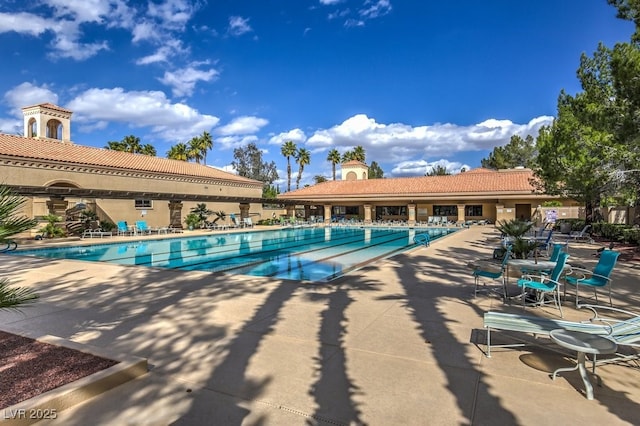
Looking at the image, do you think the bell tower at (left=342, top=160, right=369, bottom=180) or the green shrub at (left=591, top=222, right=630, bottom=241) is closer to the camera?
the green shrub at (left=591, top=222, right=630, bottom=241)

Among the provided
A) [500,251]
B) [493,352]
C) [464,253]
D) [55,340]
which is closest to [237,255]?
[464,253]

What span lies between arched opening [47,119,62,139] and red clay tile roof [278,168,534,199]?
22078 millimetres

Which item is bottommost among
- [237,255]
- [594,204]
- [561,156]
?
[237,255]

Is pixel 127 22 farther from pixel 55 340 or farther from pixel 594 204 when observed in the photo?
pixel 594 204

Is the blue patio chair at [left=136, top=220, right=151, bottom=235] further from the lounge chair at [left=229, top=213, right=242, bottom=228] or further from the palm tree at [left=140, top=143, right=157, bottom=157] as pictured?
the palm tree at [left=140, top=143, right=157, bottom=157]

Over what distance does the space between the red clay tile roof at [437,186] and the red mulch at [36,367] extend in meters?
33.6

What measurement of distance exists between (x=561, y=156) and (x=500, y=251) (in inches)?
415

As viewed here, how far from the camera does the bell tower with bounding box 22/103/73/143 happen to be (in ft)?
94.5

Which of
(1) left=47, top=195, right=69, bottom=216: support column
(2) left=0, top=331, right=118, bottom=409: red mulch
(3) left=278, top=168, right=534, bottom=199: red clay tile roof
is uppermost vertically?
(3) left=278, top=168, right=534, bottom=199: red clay tile roof

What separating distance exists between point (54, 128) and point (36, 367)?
33444 mm

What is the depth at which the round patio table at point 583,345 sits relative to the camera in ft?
10.4

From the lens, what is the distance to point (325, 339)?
4.60 metres

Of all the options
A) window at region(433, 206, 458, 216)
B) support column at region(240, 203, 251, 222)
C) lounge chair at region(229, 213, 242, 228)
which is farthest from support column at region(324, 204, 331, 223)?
lounge chair at region(229, 213, 242, 228)

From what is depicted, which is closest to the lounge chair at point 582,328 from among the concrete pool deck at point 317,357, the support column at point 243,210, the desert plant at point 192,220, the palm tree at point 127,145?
the concrete pool deck at point 317,357
